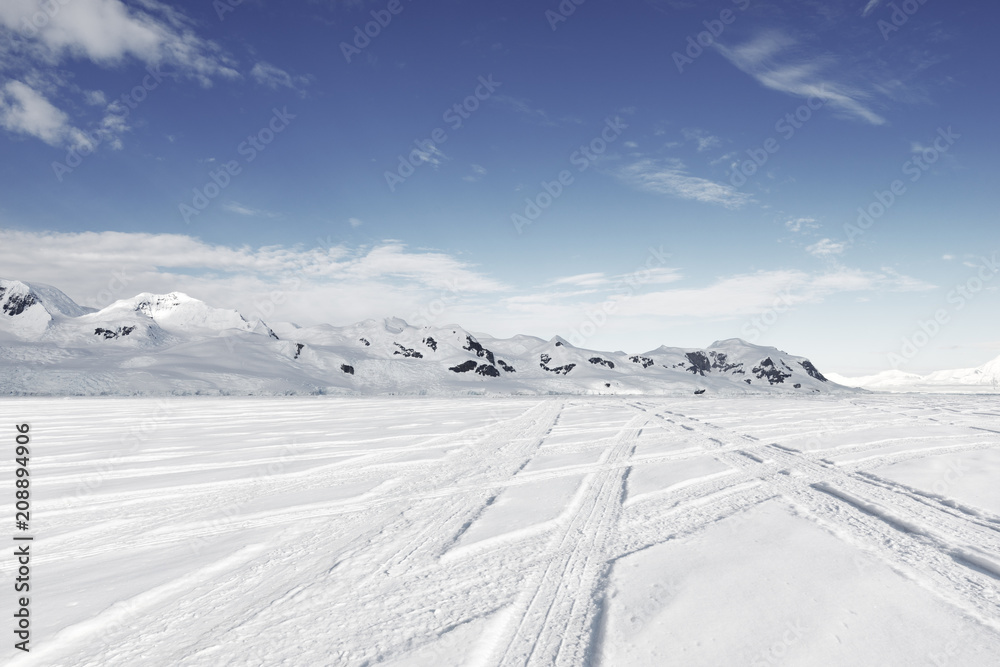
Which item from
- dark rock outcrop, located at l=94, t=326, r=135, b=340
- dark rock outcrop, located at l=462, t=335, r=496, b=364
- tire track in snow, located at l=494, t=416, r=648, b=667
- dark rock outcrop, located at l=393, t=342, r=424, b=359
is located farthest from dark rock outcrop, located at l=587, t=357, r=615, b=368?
dark rock outcrop, located at l=94, t=326, r=135, b=340

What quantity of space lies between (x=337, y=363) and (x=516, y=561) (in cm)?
7727

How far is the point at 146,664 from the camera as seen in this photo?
285 cm

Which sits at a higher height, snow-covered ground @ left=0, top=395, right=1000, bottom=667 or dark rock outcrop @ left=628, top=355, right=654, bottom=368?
dark rock outcrop @ left=628, top=355, right=654, bottom=368

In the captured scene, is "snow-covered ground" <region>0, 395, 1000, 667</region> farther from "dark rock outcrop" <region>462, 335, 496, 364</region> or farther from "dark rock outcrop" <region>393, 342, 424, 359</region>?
"dark rock outcrop" <region>393, 342, 424, 359</region>

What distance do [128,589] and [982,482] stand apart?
1082 cm

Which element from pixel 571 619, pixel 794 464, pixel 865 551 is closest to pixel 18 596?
pixel 571 619

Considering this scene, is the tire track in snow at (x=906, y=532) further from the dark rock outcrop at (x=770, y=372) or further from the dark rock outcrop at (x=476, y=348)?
the dark rock outcrop at (x=770, y=372)

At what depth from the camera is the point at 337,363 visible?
76875mm

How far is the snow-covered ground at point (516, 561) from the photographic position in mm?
3053

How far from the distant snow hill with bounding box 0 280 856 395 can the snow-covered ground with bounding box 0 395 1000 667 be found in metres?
45.1

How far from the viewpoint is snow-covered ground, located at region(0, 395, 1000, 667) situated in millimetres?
3053

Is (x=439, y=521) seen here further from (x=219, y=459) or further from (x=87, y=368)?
(x=87, y=368)

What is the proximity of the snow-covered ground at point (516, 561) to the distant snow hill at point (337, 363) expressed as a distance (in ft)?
148

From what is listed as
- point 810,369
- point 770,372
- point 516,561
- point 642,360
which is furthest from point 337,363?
point 810,369
